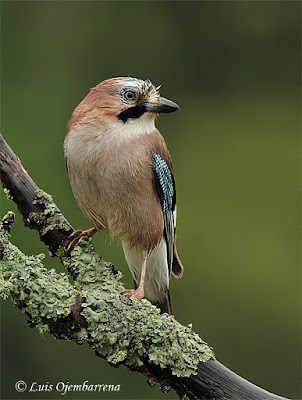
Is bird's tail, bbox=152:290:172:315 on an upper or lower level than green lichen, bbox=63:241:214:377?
upper

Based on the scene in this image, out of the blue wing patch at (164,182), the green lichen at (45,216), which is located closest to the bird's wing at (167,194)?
the blue wing patch at (164,182)

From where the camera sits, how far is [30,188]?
447cm

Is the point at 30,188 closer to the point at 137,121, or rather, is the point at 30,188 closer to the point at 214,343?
the point at 137,121

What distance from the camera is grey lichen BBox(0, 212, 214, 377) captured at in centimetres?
385

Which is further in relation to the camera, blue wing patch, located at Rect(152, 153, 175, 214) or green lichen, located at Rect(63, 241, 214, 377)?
blue wing patch, located at Rect(152, 153, 175, 214)

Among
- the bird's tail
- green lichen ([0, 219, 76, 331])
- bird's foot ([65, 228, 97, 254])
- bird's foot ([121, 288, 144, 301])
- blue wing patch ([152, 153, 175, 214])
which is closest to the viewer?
green lichen ([0, 219, 76, 331])

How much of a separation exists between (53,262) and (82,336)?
2601 millimetres

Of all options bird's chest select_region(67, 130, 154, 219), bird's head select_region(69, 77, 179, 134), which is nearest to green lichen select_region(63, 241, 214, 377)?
bird's chest select_region(67, 130, 154, 219)

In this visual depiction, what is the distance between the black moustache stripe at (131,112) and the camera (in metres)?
4.64

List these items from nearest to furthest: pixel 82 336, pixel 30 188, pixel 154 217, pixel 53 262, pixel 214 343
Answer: pixel 82 336
pixel 30 188
pixel 154 217
pixel 53 262
pixel 214 343

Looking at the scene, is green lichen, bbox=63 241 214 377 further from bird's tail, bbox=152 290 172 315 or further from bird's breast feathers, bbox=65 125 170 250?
bird's tail, bbox=152 290 172 315

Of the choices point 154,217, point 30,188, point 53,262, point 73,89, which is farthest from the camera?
point 73,89

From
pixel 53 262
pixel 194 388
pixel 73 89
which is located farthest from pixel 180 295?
pixel 194 388

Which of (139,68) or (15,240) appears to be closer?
(15,240)
